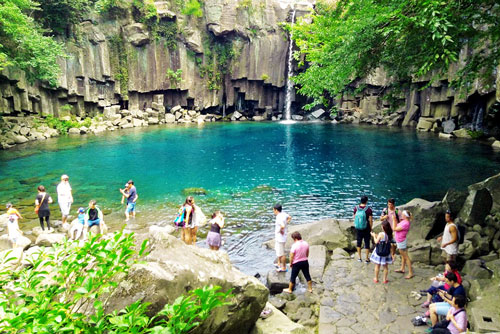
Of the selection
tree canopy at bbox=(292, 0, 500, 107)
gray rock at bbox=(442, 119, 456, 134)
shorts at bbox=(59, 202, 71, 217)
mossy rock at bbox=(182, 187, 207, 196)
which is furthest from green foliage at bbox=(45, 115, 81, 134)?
gray rock at bbox=(442, 119, 456, 134)

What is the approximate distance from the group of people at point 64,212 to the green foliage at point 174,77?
42.7 m

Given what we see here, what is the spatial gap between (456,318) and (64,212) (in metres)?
14.7

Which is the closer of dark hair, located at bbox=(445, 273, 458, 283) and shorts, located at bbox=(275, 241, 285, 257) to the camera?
dark hair, located at bbox=(445, 273, 458, 283)

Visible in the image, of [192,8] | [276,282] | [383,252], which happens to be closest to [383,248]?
[383,252]

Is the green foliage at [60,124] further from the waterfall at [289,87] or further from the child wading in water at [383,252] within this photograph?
the child wading in water at [383,252]

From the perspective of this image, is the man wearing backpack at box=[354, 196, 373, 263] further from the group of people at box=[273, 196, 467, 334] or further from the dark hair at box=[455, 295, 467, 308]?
the dark hair at box=[455, 295, 467, 308]

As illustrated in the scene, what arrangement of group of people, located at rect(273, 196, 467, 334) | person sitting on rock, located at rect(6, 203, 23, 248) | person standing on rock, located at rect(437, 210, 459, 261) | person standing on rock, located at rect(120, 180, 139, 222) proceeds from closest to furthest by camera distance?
1. group of people, located at rect(273, 196, 467, 334)
2. person standing on rock, located at rect(437, 210, 459, 261)
3. person sitting on rock, located at rect(6, 203, 23, 248)
4. person standing on rock, located at rect(120, 180, 139, 222)

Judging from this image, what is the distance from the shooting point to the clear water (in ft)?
55.6

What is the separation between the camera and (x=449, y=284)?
7367 millimetres

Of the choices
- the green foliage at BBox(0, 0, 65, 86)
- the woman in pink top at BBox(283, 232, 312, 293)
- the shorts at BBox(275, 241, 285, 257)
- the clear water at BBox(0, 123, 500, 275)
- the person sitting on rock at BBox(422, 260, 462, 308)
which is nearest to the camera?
the person sitting on rock at BBox(422, 260, 462, 308)

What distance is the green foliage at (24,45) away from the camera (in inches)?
1117

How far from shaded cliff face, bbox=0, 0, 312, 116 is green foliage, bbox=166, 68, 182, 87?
16cm

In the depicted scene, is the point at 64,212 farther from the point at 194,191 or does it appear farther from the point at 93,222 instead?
the point at 194,191

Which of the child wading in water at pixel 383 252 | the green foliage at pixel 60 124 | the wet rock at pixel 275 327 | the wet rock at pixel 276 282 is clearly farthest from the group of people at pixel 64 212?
the green foliage at pixel 60 124
